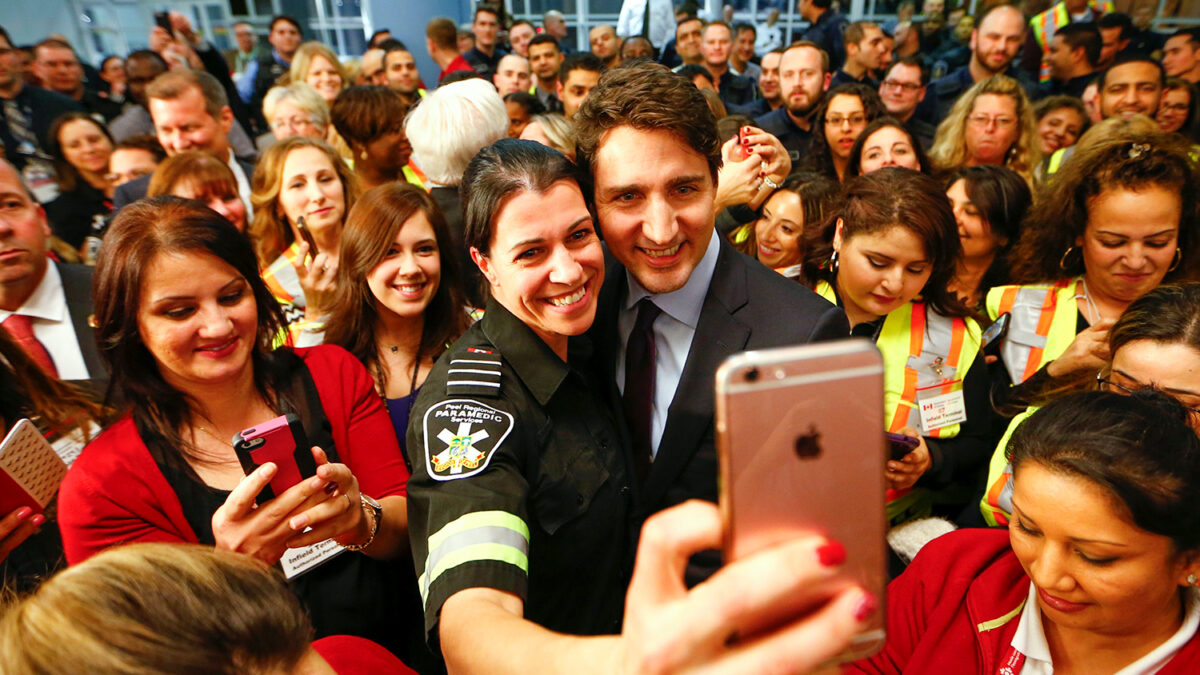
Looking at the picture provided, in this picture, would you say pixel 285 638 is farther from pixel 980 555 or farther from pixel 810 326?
pixel 980 555

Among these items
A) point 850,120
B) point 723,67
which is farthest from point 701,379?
point 723,67

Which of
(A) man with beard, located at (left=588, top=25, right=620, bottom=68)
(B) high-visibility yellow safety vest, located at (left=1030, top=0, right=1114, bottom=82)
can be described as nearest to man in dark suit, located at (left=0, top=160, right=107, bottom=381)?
(A) man with beard, located at (left=588, top=25, right=620, bottom=68)

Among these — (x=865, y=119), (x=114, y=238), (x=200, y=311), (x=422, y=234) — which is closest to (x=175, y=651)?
(x=200, y=311)

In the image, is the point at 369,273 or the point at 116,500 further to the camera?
the point at 369,273

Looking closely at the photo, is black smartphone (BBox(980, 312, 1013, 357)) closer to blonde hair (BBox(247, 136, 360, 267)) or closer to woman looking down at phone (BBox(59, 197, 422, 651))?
woman looking down at phone (BBox(59, 197, 422, 651))

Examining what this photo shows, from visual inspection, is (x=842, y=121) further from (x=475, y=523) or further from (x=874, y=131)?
(x=475, y=523)

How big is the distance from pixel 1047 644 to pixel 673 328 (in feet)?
3.47

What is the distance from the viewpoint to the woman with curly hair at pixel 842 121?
13.6ft

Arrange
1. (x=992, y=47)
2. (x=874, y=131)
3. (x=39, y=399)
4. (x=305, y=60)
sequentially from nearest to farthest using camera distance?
(x=39, y=399) → (x=874, y=131) → (x=992, y=47) → (x=305, y=60)

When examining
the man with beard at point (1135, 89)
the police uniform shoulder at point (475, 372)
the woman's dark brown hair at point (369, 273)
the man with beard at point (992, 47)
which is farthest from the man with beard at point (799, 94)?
the police uniform shoulder at point (475, 372)

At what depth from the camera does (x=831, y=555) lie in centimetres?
62

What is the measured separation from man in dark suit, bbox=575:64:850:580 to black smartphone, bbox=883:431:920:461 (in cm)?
55

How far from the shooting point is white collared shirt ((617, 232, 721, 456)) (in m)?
1.78

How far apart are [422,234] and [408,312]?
1.00 feet
